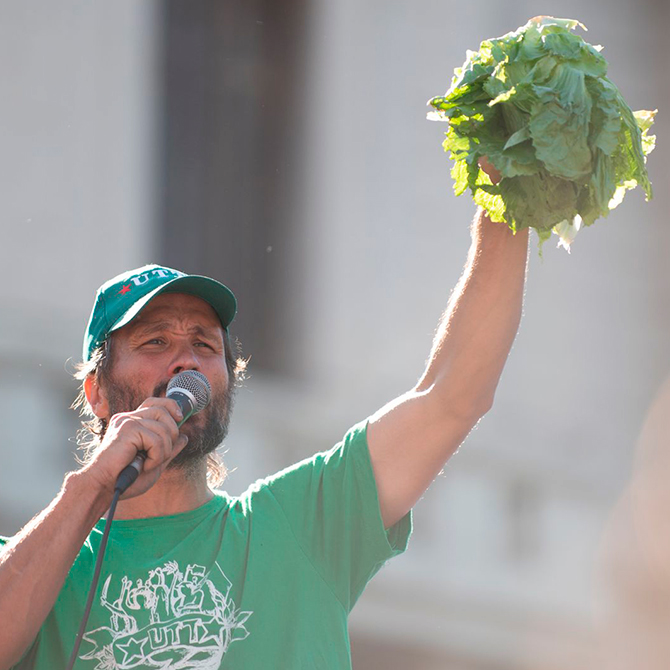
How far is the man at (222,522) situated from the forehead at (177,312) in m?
0.02

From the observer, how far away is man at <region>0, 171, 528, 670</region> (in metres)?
3.03

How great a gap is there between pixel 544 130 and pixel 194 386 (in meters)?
1.01

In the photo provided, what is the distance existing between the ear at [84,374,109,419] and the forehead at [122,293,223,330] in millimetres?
201

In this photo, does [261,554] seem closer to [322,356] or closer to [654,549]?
[322,356]

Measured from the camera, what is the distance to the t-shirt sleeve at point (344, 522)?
332 cm

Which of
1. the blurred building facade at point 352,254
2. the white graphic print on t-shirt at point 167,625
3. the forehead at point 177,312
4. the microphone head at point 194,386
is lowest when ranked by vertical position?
the white graphic print on t-shirt at point 167,625

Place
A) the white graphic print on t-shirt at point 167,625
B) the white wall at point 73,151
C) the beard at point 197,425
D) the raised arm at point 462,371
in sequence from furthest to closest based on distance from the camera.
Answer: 1. the white wall at point 73,151
2. the beard at point 197,425
3. the raised arm at point 462,371
4. the white graphic print on t-shirt at point 167,625

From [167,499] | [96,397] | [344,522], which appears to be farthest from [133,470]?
[96,397]

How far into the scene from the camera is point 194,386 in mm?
3221

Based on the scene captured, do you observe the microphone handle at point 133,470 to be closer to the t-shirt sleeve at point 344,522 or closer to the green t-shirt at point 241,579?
the green t-shirt at point 241,579

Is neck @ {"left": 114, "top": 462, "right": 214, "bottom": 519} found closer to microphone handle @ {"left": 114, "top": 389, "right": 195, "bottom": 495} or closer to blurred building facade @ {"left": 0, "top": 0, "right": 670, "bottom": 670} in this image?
microphone handle @ {"left": 114, "top": 389, "right": 195, "bottom": 495}

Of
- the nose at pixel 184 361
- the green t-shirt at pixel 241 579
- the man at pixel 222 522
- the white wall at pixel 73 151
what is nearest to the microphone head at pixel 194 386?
the man at pixel 222 522

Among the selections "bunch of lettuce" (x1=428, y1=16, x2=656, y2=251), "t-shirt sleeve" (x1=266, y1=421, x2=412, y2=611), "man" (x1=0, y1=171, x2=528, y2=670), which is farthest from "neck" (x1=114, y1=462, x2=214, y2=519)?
"bunch of lettuce" (x1=428, y1=16, x2=656, y2=251)

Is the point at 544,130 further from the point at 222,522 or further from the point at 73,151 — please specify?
the point at 73,151
